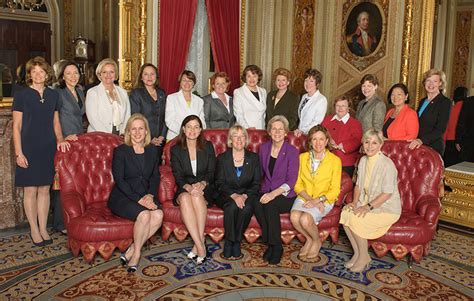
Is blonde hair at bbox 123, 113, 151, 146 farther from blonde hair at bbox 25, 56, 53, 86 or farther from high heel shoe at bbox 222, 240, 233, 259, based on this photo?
high heel shoe at bbox 222, 240, 233, 259

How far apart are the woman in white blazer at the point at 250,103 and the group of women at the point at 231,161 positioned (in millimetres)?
577

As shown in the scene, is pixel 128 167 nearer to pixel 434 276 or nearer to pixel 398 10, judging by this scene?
pixel 434 276

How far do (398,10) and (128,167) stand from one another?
4184 mm

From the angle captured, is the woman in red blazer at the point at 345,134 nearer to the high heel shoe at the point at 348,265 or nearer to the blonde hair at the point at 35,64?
the high heel shoe at the point at 348,265

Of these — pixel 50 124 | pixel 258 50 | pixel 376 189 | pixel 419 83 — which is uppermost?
pixel 258 50

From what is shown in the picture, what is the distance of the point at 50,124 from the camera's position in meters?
4.45

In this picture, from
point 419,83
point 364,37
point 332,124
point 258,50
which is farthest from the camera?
point 258,50

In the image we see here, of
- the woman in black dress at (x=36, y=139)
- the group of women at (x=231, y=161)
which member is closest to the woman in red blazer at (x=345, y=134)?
the group of women at (x=231, y=161)

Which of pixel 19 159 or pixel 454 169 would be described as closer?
pixel 19 159

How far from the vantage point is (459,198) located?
5531mm

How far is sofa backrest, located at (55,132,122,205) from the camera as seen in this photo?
4367 millimetres

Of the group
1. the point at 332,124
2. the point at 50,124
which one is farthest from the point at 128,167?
the point at 332,124

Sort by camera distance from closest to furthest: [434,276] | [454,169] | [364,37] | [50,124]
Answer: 1. [434,276]
2. [50,124]
3. [454,169]
4. [364,37]

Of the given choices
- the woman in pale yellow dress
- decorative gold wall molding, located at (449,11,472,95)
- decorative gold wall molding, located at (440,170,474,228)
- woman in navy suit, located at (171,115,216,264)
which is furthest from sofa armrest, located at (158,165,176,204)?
decorative gold wall molding, located at (449,11,472,95)
